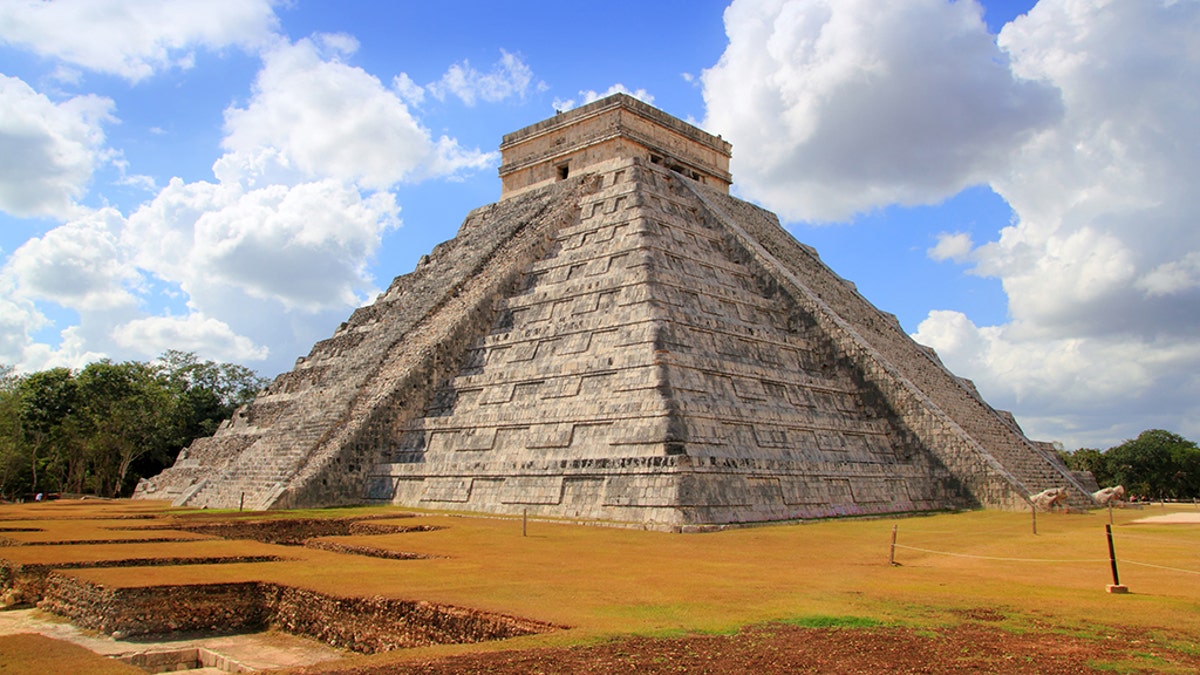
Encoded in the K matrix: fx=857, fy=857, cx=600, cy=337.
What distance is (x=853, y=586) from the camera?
7.94 metres

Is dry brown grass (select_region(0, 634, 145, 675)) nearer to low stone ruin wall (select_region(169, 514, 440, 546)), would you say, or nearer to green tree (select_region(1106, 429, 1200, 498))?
low stone ruin wall (select_region(169, 514, 440, 546))

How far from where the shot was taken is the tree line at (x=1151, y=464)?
156 ft

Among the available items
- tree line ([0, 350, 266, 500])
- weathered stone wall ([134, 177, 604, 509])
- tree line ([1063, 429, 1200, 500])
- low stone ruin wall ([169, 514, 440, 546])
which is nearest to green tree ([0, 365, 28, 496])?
tree line ([0, 350, 266, 500])

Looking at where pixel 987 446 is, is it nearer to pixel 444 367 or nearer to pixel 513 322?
pixel 513 322

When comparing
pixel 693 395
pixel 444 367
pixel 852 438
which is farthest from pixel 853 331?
pixel 444 367

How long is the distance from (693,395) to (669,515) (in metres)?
2.79

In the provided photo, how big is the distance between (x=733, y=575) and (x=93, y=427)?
35.9m

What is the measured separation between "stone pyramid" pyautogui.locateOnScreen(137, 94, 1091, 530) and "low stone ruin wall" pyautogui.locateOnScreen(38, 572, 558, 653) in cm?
742

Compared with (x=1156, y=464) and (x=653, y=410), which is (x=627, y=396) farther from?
(x=1156, y=464)

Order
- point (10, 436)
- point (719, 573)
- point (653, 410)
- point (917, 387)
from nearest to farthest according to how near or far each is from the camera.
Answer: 1. point (719, 573)
2. point (653, 410)
3. point (917, 387)
4. point (10, 436)

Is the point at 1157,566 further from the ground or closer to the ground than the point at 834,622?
further from the ground

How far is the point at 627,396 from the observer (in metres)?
15.9

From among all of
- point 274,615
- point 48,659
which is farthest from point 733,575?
point 48,659

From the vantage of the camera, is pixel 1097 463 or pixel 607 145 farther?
pixel 1097 463
